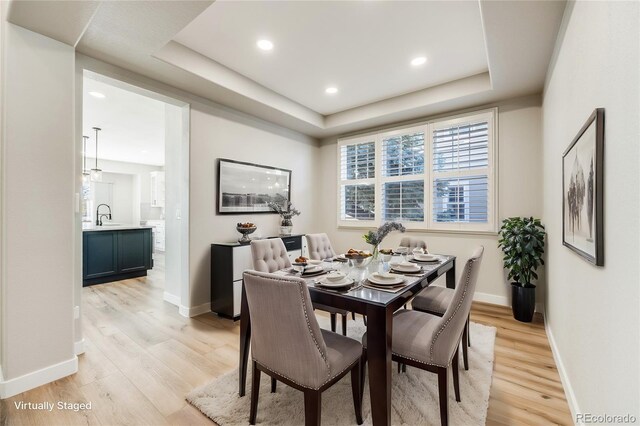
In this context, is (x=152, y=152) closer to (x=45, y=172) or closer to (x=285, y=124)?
(x=285, y=124)

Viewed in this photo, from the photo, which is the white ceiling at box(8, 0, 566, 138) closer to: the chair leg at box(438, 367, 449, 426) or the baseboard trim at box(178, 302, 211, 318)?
the chair leg at box(438, 367, 449, 426)

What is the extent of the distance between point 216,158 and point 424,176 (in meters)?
2.96

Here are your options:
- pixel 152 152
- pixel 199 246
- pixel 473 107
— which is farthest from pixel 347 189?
pixel 152 152

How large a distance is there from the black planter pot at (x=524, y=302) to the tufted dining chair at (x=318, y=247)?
2.13 metres

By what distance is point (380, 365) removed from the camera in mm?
1503

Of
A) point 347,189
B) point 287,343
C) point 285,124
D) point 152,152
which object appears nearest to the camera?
point 287,343

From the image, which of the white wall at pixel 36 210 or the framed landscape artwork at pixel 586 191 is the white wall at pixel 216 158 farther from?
the framed landscape artwork at pixel 586 191

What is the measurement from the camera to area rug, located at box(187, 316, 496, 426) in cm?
173

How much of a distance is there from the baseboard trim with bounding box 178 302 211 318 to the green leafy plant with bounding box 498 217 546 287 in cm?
362

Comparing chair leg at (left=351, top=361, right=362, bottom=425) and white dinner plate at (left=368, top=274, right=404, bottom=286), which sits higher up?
white dinner plate at (left=368, top=274, right=404, bottom=286)

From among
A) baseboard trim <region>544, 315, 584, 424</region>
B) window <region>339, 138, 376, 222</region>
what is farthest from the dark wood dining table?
window <region>339, 138, 376, 222</region>

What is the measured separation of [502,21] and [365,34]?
3.59 feet

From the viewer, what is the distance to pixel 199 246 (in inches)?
141

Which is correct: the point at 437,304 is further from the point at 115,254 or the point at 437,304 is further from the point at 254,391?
the point at 115,254
